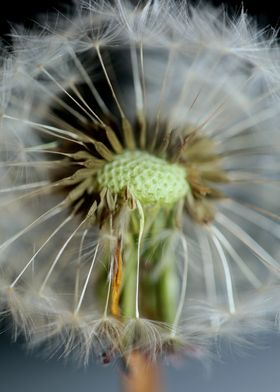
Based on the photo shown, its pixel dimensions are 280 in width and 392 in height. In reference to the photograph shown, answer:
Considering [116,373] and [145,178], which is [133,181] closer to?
[145,178]

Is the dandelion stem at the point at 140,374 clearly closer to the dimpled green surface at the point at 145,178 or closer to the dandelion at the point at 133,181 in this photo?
the dandelion at the point at 133,181

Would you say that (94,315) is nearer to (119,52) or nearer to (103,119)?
(103,119)

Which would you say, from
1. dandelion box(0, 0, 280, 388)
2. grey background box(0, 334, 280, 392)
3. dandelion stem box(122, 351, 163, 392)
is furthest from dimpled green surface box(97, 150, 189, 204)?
grey background box(0, 334, 280, 392)

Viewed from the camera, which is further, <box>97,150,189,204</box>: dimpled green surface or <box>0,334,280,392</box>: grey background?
<box>0,334,280,392</box>: grey background

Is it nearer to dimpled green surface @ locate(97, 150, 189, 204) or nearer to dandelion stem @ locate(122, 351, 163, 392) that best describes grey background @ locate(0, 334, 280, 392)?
dandelion stem @ locate(122, 351, 163, 392)

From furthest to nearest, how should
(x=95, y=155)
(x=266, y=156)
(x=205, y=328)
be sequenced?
(x=266, y=156) < (x=95, y=155) < (x=205, y=328)

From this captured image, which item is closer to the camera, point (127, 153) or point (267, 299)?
point (267, 299)

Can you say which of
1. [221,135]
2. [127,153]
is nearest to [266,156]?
[221,135]
